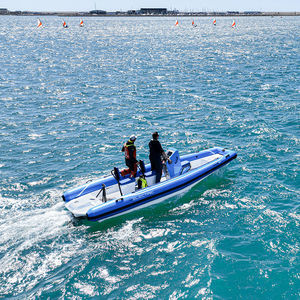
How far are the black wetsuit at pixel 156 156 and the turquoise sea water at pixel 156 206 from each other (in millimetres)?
1293

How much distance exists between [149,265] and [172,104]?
1675cm

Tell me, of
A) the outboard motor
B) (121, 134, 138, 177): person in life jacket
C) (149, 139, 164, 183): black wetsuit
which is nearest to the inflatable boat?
the outboard motor

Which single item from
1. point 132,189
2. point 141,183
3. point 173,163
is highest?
point 173,163

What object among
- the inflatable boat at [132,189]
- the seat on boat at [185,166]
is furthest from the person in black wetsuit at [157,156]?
the seat on boat at [185,166]

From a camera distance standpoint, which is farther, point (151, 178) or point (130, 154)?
point (151, 178)

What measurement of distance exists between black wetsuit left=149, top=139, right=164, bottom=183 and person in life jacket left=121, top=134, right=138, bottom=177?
2.07ft

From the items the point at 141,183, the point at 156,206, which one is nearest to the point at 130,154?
the point at 141,183

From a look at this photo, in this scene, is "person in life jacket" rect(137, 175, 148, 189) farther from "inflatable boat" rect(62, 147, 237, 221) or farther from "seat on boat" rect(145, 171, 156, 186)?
"seat on boat" rect(145, 171, 156, 186)

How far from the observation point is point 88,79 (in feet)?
111

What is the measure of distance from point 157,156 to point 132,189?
154 centimetres

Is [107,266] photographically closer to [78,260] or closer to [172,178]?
[78,260]

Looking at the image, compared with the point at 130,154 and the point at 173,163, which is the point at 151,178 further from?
the point at 130,154

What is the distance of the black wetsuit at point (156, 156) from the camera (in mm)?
11891

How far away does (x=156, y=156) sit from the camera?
12.1 m
